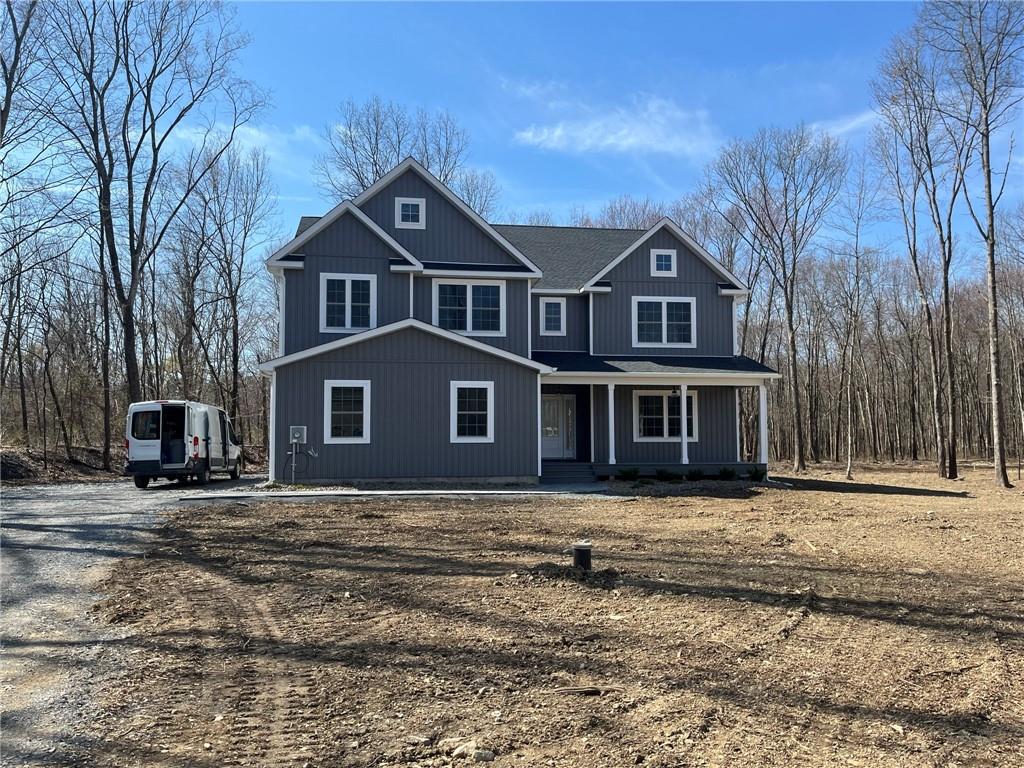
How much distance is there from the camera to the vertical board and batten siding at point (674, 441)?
2097cm

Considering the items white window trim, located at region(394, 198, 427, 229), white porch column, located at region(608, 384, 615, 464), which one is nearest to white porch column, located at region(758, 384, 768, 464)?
white porch column, located at region(608, 384, 615, 464)

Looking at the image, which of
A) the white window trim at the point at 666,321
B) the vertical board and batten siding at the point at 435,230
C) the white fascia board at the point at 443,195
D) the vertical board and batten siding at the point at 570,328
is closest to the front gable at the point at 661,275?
the white window trim at the point at 666,321

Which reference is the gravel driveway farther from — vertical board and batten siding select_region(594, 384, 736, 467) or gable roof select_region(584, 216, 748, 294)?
gable roof select_region(584, 216, 748, 294)

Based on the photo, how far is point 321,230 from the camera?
18.6m

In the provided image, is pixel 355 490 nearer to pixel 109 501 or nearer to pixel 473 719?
pixel 109 501

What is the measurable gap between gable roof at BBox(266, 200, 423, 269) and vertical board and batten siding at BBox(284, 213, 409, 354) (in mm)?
144

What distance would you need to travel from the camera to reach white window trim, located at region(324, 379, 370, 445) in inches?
677

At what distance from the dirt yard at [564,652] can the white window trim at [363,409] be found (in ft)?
24.7

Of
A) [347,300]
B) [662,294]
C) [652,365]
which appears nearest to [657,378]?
[652,365]

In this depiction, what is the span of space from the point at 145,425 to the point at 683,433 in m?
14.5

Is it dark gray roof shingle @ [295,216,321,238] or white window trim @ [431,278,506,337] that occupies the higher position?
dark gray roof shingle @ [295,216,321,238]

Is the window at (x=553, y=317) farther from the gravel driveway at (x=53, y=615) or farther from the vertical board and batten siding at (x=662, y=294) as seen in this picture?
the gravel driveway at (x=53, y=615)

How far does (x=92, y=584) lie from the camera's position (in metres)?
7.01

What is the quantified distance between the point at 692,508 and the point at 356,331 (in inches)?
402
